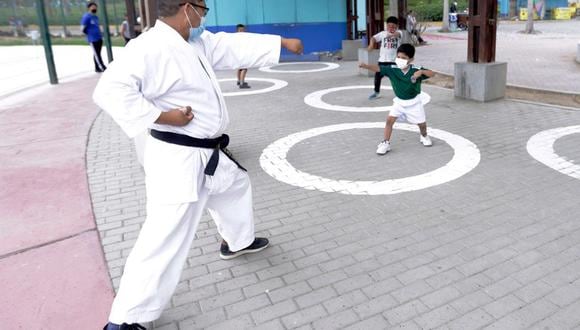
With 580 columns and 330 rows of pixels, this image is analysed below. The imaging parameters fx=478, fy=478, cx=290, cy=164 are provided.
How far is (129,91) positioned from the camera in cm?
248

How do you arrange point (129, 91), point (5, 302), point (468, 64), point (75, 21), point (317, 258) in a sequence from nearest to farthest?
point (129, 91)
point (5, 302)
point (317, 258)
point (468, 64)
point (75, 21)

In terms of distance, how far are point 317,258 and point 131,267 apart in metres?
1.46

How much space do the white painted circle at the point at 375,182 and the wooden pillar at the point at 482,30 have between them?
299 cm

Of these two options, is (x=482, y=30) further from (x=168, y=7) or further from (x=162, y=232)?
(x=162, y=232)

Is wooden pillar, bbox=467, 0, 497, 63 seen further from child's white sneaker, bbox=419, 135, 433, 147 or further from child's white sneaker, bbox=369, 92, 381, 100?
child's white sneaker, bbox=419, 135, 433, 147

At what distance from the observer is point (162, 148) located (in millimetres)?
2793

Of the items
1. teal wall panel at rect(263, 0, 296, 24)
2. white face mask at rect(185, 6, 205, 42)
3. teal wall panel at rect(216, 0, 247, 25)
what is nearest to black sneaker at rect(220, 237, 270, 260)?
white face mask at rect(185, 6, 205, 42)

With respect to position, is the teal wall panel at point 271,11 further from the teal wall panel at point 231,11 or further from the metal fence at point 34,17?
the metal fence at point 34,17

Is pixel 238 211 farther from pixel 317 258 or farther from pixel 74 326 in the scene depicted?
pixel 74 326

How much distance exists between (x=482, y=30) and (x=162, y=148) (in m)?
7.74

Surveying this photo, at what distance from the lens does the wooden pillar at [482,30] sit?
8.80 m

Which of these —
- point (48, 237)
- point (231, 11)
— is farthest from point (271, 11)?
point (48, 237)

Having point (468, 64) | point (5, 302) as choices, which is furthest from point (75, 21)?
point (5, 302)

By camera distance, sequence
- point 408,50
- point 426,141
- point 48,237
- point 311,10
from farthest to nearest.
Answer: point 311,10 < point 426,141 < point 408,50 < point 48,237
